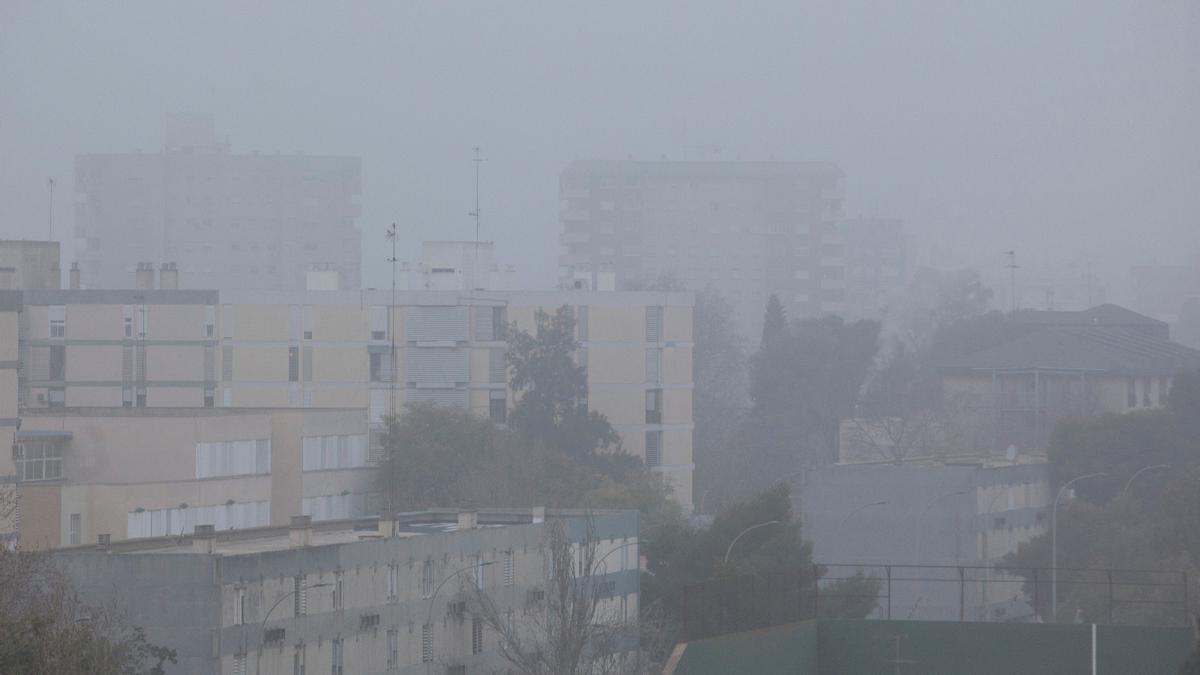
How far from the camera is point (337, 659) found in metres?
29.1

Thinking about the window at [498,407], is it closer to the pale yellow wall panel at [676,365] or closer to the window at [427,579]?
the pale yellow wall panel at [676,365]

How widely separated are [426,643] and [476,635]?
1.31 m

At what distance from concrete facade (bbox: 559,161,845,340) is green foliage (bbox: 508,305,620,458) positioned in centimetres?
7508

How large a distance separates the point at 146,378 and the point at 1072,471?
92.3ft

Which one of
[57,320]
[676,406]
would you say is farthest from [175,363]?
[676,406]

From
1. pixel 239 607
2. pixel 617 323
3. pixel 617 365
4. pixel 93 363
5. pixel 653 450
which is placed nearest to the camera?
pixel 239 607

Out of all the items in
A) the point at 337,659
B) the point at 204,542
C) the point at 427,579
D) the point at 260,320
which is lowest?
the point at 337,659

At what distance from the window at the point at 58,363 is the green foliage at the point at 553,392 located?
1369 centimetres

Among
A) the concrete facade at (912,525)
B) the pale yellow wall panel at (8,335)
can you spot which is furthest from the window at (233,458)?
the concrete facade at (912,525)

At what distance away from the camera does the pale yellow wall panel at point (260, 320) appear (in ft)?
206

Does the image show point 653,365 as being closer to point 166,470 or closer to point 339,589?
point 166,470

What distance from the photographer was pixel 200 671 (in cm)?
2636

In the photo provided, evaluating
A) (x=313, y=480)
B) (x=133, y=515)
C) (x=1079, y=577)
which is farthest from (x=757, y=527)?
(x=313, y=480)

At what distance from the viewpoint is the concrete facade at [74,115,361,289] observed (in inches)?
5438
